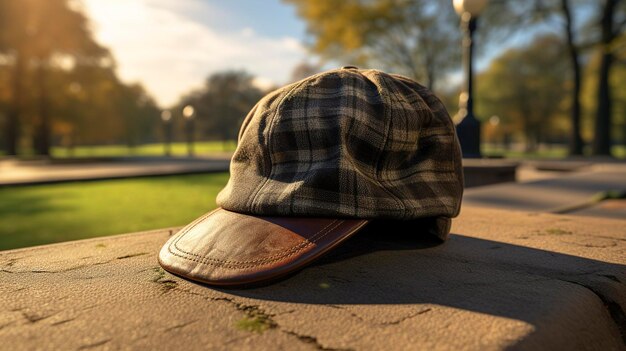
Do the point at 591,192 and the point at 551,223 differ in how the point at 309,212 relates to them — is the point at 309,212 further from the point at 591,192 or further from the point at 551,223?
the point at 591,192

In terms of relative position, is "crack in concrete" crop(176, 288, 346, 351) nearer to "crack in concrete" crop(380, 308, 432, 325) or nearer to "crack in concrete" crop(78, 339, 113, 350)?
"crack in concrete" crop(380, 308, 432, 325)

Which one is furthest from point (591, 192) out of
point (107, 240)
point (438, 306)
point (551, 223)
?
point (107, 240)

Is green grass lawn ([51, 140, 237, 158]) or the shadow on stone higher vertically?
the shadow on stone

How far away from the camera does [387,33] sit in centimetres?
2338

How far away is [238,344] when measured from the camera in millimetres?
1129

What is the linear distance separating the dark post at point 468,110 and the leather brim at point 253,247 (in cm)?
699

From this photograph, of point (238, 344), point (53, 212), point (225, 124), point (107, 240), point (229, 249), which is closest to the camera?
point (238, 344)

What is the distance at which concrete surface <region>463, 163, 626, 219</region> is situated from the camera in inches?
181

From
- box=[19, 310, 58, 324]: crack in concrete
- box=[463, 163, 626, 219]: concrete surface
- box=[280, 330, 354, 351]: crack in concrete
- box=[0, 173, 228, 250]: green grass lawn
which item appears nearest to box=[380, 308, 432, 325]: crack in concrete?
box=[280, 330, 354, 351]: crack in concrete

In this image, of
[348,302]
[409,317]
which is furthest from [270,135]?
[409,317]

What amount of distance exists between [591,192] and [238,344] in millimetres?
6208

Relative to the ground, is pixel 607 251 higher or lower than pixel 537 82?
lower

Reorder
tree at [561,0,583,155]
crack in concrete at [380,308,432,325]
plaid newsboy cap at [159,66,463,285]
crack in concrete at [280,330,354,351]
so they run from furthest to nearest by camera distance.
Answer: tree at [561,0,583,155], plaid newsboy cap at [159,66,463,285], crack in concrete at [380,308,432,325], crack in concrete at [280,330,354,351]

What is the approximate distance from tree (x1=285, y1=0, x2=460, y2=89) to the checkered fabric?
20869 millimetres
